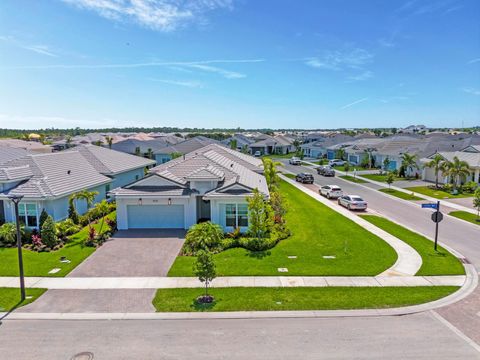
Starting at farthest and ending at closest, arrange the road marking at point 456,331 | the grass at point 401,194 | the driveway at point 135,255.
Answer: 1. the grass at point 401,194
2. the driveway at point 135,255
3. the road marking at point 456,331

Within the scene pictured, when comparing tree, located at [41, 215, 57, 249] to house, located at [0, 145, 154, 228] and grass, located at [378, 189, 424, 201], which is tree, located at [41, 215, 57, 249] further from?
grass, located at [378, 189, 424, 201]

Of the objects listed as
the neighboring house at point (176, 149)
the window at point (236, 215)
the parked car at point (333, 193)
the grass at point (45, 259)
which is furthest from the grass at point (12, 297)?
the neighboring house at point (176, 149)

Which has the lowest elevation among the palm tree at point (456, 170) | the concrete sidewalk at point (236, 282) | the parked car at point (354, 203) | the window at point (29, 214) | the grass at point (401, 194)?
the concrete sidewalk at point (236, 282)

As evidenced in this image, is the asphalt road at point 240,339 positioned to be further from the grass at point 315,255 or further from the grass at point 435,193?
the grass at point 435,193

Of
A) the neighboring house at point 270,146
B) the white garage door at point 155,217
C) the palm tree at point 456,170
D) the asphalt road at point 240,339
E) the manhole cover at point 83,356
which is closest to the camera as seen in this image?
the manhole cover at point 83,356

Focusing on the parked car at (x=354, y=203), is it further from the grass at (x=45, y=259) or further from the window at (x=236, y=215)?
the grass at (x=45, y=259)

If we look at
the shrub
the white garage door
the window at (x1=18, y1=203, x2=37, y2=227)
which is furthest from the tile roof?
the shrub

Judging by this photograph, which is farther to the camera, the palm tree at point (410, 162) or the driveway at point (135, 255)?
the palm tree at point (410, 162)

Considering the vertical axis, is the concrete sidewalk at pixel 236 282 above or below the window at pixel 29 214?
below
